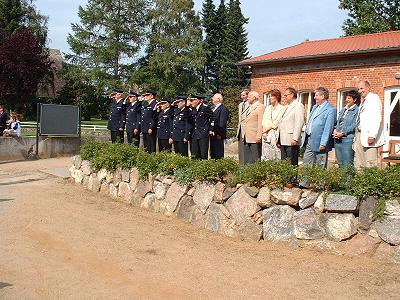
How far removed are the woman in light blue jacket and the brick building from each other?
334 inches

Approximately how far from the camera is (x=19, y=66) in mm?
39406

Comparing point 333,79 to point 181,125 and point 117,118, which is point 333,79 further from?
point 181,125

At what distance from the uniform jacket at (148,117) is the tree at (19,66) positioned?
100 ft

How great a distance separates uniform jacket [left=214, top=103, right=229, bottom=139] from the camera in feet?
32.8

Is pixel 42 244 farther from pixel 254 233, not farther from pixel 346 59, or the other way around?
pixel 346 59

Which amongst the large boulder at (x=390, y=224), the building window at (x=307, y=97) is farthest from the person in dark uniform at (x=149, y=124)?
the building window at (x=307, y=97)

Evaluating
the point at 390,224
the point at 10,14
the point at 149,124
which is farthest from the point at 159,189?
the point at 10,14

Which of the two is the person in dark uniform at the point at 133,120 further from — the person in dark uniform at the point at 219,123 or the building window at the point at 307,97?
the building window at the point at 307,97

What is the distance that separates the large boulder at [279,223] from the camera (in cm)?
662

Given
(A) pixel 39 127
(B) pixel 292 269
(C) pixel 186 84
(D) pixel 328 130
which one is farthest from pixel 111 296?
(C) pixel 186 84

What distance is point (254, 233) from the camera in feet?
22.8

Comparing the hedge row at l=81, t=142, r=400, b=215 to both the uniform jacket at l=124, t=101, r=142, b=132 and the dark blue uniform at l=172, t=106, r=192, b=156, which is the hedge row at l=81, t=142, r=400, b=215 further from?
the uniform jacket at l=124, t=101, r=142, b=132

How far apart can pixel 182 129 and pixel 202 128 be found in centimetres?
69

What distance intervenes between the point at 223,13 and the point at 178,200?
48584 mm
